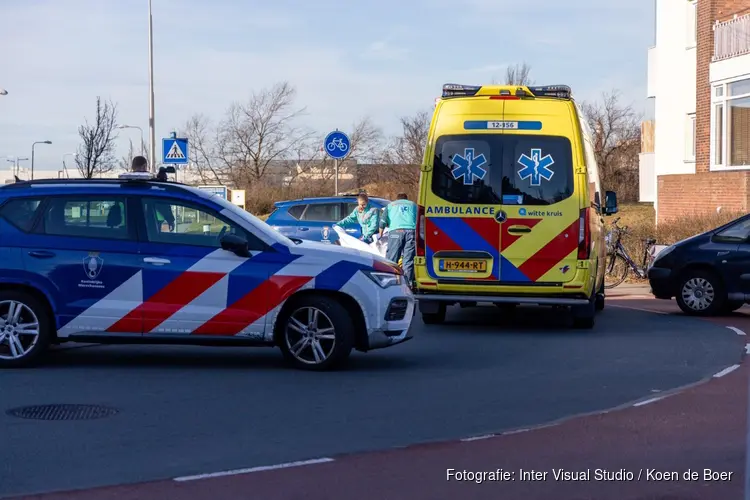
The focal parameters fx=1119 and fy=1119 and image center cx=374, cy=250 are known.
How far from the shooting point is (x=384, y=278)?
10.5 m

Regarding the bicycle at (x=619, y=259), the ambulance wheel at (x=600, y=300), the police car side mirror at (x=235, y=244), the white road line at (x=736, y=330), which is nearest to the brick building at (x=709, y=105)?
the bicycle at (x=619, y=259)

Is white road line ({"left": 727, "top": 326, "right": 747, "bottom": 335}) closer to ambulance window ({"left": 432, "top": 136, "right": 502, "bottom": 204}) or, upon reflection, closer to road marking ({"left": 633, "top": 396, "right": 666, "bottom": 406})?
ambulance window ({"left": 432, "top": 136, "right": 502, "bottom": 204})

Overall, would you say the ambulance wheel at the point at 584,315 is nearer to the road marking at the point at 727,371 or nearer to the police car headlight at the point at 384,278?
the road marking at the point at 727,371

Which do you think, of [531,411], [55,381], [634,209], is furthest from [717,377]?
[634,209]

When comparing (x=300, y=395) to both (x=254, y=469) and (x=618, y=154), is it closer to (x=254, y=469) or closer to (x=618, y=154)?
(x=254, y=469)

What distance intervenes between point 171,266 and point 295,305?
46.8 inches

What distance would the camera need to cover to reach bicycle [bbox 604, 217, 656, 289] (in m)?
21.8

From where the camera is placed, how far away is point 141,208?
10438mm

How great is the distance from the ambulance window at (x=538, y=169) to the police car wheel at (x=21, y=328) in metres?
5.90

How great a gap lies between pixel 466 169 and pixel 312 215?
738 cm

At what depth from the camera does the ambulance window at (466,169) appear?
13.7 metres

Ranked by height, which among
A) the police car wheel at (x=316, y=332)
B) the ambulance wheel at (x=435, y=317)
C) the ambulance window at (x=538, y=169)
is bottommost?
the ambulance wheel at (x=435, y=317)

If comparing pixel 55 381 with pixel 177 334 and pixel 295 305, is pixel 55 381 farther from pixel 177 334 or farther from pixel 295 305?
pixel 295 305

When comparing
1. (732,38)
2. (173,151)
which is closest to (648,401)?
(173,151)
